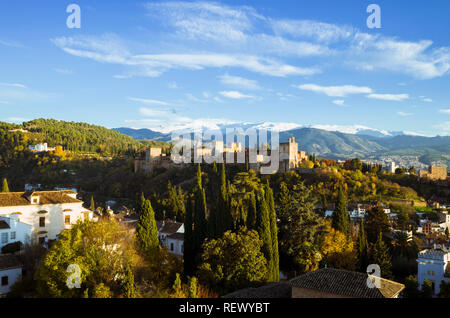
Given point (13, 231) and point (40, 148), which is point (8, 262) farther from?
point (40, 148)

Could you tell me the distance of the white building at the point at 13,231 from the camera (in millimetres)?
21625

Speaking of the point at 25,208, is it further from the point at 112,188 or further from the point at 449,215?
the point at 112,188

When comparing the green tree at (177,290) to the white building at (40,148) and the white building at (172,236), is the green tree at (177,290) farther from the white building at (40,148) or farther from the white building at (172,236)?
the white building at (40,148)

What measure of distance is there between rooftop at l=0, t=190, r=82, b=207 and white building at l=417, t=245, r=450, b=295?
86.6ft

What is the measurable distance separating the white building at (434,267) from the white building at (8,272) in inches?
1055

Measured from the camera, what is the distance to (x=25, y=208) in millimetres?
23984

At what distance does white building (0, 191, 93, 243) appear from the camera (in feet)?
77.8

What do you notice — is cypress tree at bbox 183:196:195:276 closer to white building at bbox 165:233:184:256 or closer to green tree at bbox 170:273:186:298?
white building at bbox 165:233:184:256

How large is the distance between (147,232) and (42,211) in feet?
26.3

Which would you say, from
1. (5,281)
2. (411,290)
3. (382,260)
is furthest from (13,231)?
(411,290)

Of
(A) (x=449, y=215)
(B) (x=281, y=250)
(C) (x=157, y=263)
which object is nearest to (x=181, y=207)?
(B) (x=281, y=250)

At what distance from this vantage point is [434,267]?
2712 cm
